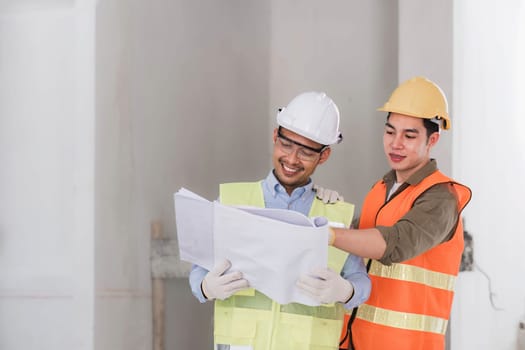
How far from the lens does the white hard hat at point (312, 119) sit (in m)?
2.36

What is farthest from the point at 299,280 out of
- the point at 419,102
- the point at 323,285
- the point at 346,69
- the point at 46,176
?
the point at 346,69

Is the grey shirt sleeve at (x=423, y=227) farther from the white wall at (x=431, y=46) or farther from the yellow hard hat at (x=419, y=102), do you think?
the white wall at (x=431, y=46)

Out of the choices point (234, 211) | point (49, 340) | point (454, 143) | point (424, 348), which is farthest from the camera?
point (454, 143)

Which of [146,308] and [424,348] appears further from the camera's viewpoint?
[146,308]

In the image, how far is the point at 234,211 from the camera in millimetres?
2012

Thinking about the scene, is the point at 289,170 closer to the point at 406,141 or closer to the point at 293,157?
the point at 293,157

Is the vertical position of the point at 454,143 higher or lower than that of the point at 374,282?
higher

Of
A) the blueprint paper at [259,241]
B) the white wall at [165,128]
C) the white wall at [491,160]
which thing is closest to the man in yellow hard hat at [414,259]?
the blueprint paper at [259,241]

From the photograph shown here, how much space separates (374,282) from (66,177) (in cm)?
132

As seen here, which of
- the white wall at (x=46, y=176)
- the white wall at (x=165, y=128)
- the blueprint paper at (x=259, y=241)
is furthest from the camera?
the white wall at (x=165, y=128)

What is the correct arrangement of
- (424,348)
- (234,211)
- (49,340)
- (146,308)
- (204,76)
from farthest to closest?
(204,76)
(146,308)
(49,340)
(424,348)
(234,211)

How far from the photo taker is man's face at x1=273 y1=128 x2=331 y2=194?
2.35 meters

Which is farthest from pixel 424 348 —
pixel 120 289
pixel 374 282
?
pixel 120 289

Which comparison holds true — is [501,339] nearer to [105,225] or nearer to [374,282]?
[374,282]
